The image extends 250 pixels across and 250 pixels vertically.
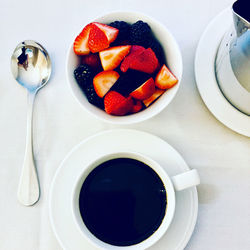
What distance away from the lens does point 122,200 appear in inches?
28.7

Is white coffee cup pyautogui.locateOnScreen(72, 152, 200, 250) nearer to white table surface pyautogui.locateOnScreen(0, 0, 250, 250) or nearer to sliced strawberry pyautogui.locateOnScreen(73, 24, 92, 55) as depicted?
white table surface pyautogui.locateOnScreen(0, 0, 250, 250)

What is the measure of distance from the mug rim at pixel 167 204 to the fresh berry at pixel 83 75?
0.18m

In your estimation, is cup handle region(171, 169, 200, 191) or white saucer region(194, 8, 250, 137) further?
white saucer region(194, 8, 250, 137)

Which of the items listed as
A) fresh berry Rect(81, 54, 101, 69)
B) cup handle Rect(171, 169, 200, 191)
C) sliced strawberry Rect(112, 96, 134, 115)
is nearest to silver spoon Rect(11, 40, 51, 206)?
fresh berry Rect(81, 54, 101, 69)

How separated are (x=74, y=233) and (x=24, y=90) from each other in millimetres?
386

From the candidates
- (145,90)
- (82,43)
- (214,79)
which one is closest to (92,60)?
(82,43)

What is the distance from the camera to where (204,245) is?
0.75 metres

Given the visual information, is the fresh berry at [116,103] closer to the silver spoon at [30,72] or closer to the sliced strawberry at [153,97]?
the sliced strawberry at [153,97]

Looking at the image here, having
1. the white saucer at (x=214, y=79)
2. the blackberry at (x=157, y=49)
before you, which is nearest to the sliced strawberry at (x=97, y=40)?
the blackberry at (x=157, y=49)

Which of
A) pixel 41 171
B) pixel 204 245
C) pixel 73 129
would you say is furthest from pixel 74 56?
pixel 204 245

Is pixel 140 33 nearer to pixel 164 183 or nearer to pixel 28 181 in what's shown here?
pixel 164 183

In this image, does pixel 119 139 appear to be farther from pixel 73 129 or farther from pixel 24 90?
pixel 24 90

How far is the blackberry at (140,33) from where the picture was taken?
0.69 m

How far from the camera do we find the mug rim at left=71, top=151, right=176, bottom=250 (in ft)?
2.12
